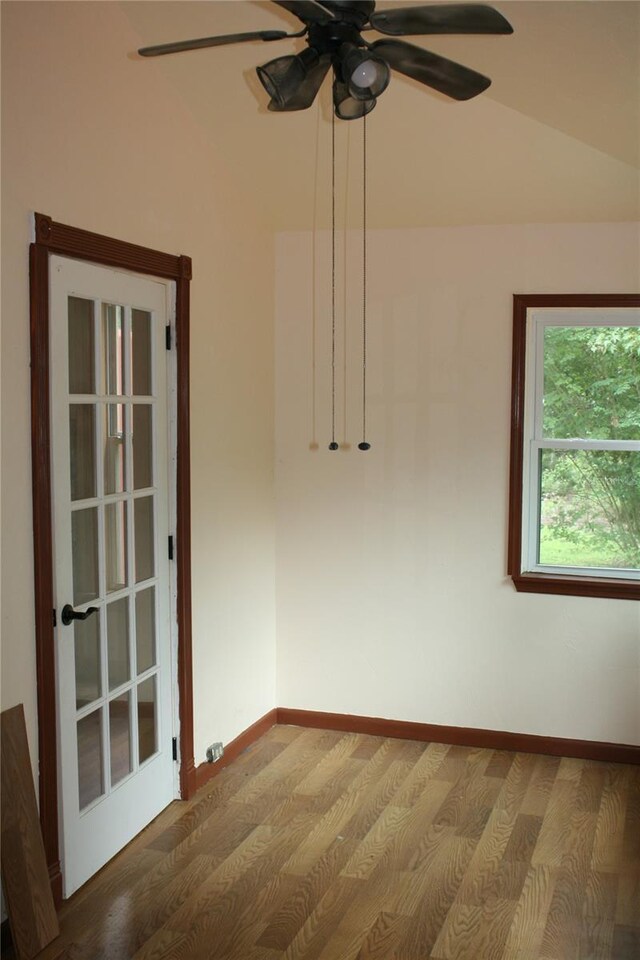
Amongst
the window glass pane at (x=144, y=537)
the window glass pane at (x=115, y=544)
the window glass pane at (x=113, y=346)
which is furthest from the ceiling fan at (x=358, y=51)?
the window glass pane at (x=144, y=537)

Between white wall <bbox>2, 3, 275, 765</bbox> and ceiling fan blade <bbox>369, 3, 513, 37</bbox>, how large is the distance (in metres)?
1.31

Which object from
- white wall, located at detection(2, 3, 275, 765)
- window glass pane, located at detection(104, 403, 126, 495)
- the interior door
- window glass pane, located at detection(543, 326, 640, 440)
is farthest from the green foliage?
window glass pane, located at detection(104, 403, 126, 495)

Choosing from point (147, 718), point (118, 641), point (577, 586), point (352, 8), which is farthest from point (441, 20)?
point (577, 586)

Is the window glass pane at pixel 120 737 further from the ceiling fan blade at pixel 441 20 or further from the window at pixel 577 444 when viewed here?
the ceiling fan blade at pixel 441 20

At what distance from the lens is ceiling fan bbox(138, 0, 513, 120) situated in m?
2.19

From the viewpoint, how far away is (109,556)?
3580 mm

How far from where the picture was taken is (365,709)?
4973 millimetres

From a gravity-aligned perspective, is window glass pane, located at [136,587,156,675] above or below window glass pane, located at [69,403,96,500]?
below

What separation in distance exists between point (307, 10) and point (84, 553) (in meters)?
1.98

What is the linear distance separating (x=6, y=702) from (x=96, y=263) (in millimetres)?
1530

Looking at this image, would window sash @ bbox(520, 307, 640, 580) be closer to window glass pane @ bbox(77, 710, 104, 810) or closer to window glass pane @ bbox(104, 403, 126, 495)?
window glass pane @ bbox(104, 403, 126, 495)

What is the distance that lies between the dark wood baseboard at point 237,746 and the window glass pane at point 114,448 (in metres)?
1.43

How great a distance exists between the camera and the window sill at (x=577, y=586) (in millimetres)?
4488

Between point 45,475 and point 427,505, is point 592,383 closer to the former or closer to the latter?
point 427,505
